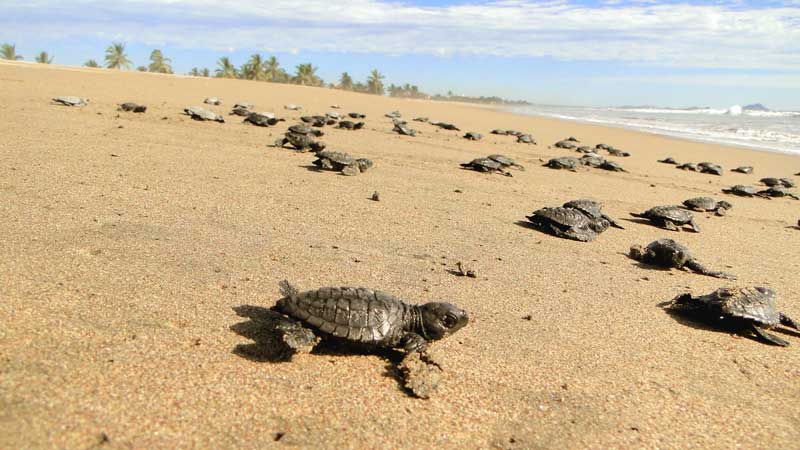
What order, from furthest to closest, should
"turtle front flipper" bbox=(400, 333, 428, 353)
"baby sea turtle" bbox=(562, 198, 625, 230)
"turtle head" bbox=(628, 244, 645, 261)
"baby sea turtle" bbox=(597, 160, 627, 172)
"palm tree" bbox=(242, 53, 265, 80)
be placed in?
1. "palm tree" bbox=(242, 53, 265, 80)
2. "baby sea turtle" bbox=(597, 160, 627, 172)
3. "baby sea turtle" bbox=(562, 198, 625, 230)
4. "turtle head" bbox=(628, 244, 645, 261)
5. "turtle front flipper" bbox=(400, 333, 428, 353)

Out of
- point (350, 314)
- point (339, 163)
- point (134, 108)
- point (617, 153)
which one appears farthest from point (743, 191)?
point (134, 108)

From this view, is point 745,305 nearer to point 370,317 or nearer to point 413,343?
point 413,343

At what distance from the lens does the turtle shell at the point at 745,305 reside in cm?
514

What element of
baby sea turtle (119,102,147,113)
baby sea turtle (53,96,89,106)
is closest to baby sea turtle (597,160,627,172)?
baby sea turtle (119,102,147,113)

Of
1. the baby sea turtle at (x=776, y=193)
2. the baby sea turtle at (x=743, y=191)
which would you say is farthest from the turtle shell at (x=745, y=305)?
the baby sea turtle at (x=776, y=193)

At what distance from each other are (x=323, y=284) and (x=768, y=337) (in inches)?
172

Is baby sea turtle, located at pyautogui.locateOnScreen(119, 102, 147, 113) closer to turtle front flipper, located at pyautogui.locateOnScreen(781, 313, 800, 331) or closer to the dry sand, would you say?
the dry sand

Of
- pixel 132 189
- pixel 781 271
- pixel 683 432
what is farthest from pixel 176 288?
pixel 781 271

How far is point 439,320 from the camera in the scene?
4.27 metres

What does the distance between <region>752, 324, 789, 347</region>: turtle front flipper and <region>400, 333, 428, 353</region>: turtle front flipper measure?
11.4 ft

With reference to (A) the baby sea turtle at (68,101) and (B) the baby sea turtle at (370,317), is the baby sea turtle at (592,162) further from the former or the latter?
(A) the baby sea turtle at (68,101)

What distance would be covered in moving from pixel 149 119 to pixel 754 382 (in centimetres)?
1496

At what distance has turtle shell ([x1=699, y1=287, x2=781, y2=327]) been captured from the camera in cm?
514

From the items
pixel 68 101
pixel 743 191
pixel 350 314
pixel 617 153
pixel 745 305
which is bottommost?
pixel 745 305
